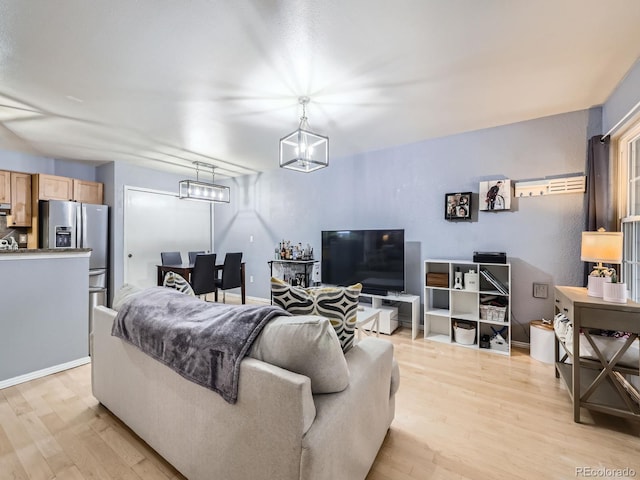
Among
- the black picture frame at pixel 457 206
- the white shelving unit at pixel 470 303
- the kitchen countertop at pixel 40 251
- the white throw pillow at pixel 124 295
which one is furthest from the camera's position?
the black picture frame at pixel 457 206

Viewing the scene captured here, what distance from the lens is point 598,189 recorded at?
258cm

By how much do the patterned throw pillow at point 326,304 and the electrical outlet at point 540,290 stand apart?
8.76 ft

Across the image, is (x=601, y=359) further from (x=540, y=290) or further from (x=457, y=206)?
(x=457, y=206)

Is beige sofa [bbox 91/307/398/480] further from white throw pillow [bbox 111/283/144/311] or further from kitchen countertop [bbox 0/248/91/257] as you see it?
kitchen countertop [bbox 0/248/91/257]

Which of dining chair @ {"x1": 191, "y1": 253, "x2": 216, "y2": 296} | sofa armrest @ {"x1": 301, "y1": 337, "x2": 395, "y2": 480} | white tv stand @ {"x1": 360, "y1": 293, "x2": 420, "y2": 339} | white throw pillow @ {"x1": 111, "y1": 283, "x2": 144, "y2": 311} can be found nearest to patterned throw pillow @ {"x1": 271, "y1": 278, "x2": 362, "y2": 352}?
sofa armrest @ {"x1": 301, "y1": 337, "x2": 395, "y2": 480}

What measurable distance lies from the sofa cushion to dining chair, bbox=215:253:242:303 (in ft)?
11.8

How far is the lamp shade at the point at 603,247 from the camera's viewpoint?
78.0 inches

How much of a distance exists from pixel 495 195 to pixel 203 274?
405 centimetres

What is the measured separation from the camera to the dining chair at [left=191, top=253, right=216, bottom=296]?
13.6 feet

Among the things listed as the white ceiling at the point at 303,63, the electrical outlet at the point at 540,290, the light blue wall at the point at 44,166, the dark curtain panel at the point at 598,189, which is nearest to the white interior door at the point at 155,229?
the light blue wall at the point at 44,166

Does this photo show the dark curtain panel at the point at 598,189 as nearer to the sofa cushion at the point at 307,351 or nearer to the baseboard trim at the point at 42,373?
the sofa cushion at the point at 307,351

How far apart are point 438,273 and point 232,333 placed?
2917mm

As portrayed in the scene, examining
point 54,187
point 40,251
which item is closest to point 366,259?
point 40,251

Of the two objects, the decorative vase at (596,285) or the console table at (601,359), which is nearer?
the console table at (601,359)
